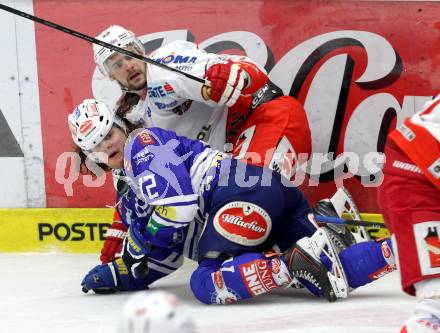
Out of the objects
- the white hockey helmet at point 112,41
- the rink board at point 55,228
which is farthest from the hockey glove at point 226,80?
the rink board at point 55,228

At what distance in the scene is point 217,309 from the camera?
3.17m

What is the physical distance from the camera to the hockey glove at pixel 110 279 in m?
3.44

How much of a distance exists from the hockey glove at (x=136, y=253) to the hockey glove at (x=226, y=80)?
575 mm

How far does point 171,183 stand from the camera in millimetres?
3182

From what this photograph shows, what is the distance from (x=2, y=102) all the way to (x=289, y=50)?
125 cm

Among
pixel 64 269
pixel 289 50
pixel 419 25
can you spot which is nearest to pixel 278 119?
pixel 289 50

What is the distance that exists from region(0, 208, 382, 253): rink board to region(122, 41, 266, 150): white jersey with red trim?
1.96 feet

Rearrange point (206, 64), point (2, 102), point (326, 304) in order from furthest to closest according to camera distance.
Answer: point (2, 102)
point (206, 64)
point (326, 304)

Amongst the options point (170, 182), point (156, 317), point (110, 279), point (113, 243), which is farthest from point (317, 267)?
point (156, 317)

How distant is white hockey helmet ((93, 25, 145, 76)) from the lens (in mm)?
3652

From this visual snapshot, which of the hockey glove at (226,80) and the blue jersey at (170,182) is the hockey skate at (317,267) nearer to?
the blue jersey at (170,182)

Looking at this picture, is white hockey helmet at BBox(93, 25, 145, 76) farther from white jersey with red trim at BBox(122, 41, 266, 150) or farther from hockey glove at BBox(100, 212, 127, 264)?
hockey glove at BBox(100, 212, 127, 264)

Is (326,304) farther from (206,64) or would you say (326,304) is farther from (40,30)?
(40,30)

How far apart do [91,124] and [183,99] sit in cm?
52
